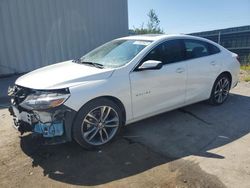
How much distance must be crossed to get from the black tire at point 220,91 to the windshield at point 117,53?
1914 mm

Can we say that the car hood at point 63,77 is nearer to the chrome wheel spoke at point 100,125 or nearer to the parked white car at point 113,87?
the parked white car at point 113,87

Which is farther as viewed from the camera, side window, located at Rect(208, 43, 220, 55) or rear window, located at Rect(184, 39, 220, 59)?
side window, located at Rect(208, 43, 220, 55)

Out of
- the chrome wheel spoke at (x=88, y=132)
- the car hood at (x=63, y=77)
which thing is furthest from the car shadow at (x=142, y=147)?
the car hood at (x=63, y=77)

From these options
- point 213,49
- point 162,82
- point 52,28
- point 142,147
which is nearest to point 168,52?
point 162,82

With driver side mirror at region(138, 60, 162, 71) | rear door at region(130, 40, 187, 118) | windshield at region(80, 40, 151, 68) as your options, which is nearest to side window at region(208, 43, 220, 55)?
rear door at region(130, 40, 187, 118)

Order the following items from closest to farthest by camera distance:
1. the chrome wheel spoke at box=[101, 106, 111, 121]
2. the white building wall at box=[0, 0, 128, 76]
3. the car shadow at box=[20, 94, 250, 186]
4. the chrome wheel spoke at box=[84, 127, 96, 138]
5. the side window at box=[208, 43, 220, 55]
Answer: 1. the car shadow at box=[20, 94, 250, 186]
2. the chrome wheel spoke at box=[84, 127, 96, 138]
3. the chrome wheel spoke at box=[101, 106, 111, 121]
4. the side window at box=[208, 43, 220, 55]
5. the white building wall at box=[0, 0, 128, 76]

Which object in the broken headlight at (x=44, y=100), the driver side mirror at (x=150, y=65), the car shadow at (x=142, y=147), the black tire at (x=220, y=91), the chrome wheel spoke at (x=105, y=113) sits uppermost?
the driver side mirror at (x=150, y=65)

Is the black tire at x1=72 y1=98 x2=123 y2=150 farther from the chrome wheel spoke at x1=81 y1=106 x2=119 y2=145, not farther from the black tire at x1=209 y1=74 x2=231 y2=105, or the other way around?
the black tire at x1=209 y1=74 x2=231 y2=105

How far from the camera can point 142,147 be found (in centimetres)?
407

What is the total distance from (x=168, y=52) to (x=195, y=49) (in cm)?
76

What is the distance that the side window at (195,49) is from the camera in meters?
5.14

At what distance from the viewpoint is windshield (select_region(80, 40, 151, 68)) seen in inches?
174

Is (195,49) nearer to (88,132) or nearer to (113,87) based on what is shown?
(113,87)

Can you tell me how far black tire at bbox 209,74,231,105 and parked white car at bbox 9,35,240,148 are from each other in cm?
10
